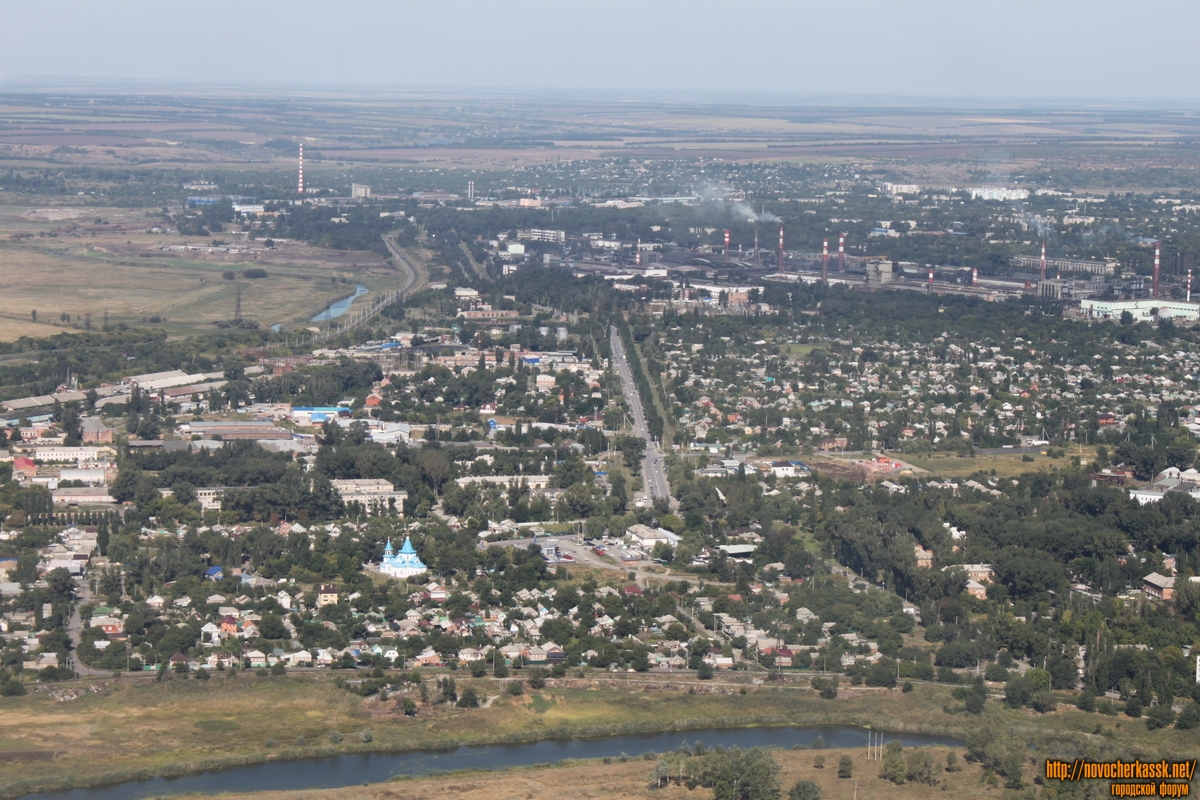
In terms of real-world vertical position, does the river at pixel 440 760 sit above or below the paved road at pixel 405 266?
below

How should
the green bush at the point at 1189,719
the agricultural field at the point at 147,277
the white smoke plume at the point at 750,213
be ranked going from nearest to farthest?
the green bush at the point at 1189,719, the agricultural field at the point at 147,277, the white smoke plume at the point at 750,213

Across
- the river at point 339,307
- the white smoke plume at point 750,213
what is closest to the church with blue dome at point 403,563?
the river at point 339,307

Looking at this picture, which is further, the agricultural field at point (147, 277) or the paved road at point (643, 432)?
Result: the agricultural field at point (147, 277)

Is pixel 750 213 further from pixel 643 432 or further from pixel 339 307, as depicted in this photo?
pixel 643 432

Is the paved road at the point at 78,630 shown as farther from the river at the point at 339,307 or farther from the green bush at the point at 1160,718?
the river at the point at 339,307

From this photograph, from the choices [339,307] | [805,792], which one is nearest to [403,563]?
[805,792]

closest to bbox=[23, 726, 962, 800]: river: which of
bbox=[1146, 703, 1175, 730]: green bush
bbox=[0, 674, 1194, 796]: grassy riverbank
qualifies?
bbox=[0, 674, 1194, 796]: grassy riverbank
